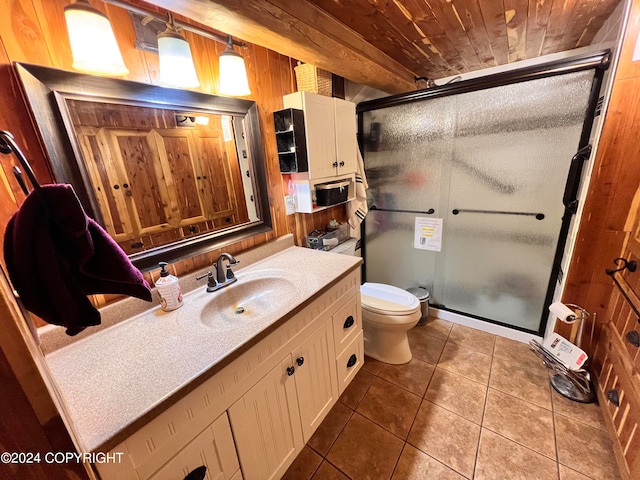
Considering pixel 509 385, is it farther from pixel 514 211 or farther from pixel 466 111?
pixel 466 111

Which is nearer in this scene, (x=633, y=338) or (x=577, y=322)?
(x=633, y=338)

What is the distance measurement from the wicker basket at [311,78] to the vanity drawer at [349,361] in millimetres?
1511

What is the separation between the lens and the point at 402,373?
171 cm

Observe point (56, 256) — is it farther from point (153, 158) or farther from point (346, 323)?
point (346, 323)

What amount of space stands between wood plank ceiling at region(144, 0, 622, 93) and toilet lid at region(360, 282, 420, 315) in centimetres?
143

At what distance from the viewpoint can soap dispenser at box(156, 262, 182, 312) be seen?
1043 millimetres

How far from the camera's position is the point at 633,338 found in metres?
1.05

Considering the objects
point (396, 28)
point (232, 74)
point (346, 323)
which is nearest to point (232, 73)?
point (232, 74)

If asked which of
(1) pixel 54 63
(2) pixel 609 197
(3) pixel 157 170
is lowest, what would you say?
(2) pixel 609 197

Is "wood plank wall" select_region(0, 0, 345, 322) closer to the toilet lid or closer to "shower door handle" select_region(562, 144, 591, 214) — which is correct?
the toilet lid

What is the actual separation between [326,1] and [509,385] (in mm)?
2240

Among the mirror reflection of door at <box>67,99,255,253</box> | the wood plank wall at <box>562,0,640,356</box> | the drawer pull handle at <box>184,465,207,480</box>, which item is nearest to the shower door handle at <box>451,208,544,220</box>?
the wood plank wall at <box>562,0,640,356</box>

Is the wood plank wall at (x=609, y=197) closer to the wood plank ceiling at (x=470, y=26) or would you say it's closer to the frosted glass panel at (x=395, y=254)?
the wood plank ceiling at (x=470, y=26)

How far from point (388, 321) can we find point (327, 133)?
1261mm
